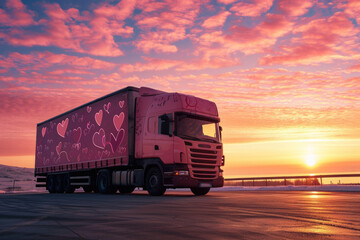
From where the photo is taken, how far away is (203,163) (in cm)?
1623

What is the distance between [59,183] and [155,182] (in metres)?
10.2

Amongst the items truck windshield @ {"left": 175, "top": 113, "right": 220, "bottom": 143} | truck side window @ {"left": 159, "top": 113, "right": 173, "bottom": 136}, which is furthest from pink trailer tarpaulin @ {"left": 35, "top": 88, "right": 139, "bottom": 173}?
truck windshield @ {"left": 175, "top": 113, "right": 220, "bottom": 143}

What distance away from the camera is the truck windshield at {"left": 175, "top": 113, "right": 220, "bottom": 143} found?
1573 cm

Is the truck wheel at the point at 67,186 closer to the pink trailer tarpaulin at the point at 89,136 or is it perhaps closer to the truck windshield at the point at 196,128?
the pink trailer tarpaulin at the point at 89,136

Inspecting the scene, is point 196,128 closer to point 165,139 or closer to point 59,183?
point 165,139

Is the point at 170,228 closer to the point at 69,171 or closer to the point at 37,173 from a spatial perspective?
the point at 69,171

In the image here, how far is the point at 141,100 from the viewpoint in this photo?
57.9 feet

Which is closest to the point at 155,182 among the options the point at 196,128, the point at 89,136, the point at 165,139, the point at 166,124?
the point at 165,139

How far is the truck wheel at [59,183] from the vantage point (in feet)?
79.8

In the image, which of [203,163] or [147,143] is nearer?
[203,163]

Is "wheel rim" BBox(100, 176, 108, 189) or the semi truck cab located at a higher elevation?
the semi truck cab

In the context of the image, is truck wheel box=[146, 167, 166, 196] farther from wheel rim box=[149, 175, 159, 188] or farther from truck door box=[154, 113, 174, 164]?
truck door box=[154, 113, 174, 164]

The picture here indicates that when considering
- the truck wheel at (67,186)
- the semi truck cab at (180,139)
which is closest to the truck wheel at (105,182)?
the semi truck cab at (180,139)

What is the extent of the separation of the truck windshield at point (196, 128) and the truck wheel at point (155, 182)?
209cm
